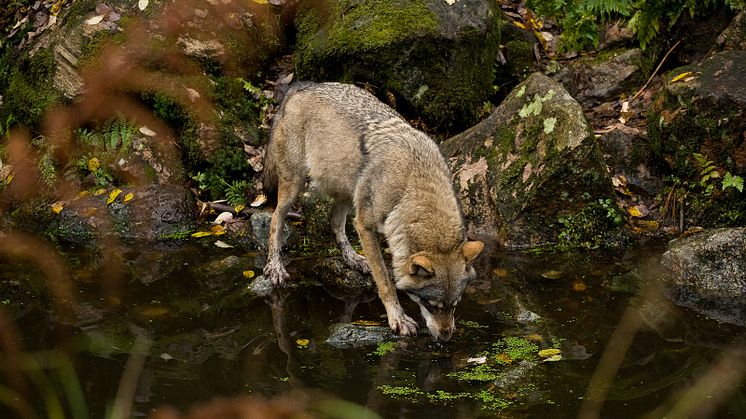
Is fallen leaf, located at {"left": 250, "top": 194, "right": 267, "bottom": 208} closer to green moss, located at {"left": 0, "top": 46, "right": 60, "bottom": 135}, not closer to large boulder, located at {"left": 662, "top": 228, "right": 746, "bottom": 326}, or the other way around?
green moss, located at {"left": 0, "top": 46, "right": 60, "bottom": 135}

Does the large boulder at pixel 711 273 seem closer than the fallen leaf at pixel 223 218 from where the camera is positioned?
Yes

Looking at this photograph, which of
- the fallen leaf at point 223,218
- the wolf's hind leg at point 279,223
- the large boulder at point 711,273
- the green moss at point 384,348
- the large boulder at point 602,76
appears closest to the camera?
the green moss at point 384,348

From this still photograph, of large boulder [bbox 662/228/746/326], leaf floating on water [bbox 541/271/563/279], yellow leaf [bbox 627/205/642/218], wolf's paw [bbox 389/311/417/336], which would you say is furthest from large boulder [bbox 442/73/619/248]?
wolf's paw [bbox 389/311/417/336]

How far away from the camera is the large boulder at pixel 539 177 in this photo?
941 centimetres

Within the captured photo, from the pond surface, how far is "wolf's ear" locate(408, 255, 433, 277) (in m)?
0.72

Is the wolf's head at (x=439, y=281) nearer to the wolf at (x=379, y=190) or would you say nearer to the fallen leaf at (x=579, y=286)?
the wolf at (x=379, y=190)

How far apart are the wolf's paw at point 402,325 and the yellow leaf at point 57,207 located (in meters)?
5.38

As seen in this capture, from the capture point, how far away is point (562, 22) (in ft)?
40.4

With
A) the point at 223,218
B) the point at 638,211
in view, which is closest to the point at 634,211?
the point at 638,211

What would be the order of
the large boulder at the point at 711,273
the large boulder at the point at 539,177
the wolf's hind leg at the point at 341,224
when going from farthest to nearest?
1. the large boulder at the point at 539,177
2. the wolf's hind leg at the point at 341,224
3. the large boulder at the point at 711,273

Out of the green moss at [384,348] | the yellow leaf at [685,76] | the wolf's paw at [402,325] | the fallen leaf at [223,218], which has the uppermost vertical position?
the yellow leaf at [685,76]

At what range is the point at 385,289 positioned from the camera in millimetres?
7559

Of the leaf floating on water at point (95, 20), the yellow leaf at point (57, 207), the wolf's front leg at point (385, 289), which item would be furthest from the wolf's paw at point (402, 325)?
the leaf floating on water at point (95, 20)

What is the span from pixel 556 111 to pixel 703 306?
10.6 feet
